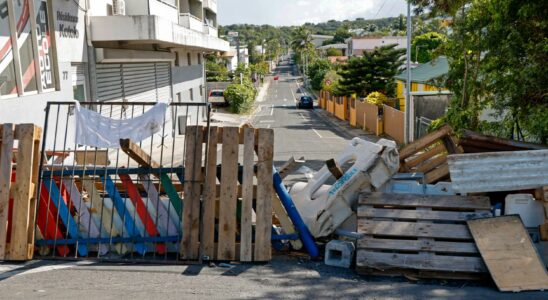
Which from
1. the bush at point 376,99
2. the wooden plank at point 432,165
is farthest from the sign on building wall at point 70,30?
the bush at point 376,99

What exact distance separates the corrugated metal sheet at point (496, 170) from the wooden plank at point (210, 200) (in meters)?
3.05

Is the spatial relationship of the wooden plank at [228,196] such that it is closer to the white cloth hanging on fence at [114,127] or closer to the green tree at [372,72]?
the white cloth hanging on fence at [114,127]

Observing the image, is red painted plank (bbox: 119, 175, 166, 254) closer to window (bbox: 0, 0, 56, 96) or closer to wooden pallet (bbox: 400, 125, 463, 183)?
wooden pallet (bbox: 400, 125, 463, 183)

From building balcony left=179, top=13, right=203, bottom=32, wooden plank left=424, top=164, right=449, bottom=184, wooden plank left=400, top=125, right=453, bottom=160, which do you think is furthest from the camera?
building balcony left=179, top=13, right=203, bottom=32

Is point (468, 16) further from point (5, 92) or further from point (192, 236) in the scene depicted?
point (5, 92)

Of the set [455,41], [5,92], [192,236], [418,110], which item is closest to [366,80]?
[418,110]

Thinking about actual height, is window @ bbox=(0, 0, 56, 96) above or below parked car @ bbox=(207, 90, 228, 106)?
above

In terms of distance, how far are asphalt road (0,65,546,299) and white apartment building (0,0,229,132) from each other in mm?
5139

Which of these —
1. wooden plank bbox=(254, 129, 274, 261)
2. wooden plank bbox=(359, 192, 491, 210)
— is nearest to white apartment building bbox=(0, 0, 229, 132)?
wooden plank bbox=(254, 129, 274, 261)

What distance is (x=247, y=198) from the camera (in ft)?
22.6

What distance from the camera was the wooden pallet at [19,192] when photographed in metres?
6.72

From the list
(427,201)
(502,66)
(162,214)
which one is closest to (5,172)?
(162,214)

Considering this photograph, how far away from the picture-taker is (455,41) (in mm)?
11898

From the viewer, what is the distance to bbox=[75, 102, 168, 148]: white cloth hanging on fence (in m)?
7.29
